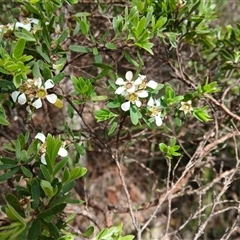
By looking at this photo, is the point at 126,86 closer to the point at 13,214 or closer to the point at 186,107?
the point at 186,107

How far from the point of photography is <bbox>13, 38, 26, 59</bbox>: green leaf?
1.06 meters

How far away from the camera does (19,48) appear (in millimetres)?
1070

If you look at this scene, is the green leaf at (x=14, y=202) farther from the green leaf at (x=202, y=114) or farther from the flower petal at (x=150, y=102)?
the green leaf at (x=202, y=114)

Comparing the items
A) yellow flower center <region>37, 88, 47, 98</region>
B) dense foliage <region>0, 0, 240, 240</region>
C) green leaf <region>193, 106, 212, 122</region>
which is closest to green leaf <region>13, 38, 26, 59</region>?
dense foliage <region>0, 0, 240, 240</region>


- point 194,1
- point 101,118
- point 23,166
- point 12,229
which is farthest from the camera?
point 194,1

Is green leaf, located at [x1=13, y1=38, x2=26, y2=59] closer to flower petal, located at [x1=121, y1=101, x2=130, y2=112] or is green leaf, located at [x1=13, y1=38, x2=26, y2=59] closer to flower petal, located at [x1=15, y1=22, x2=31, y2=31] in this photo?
flower petal, located at [x1=15, y1=22, x2=31, y2=31]

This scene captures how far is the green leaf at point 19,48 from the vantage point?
106cm

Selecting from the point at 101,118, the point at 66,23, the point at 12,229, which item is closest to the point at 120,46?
the point at 101,118

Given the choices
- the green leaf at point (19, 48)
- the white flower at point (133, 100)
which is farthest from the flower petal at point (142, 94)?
the green leaf at point (19, 48)

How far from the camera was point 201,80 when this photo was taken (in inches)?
72.4

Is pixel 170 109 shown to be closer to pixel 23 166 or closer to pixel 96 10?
pixel 23 166

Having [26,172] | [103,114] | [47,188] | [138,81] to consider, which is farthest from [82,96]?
[47,188]

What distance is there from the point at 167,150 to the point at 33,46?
53cm

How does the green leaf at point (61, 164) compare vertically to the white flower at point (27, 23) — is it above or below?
below
